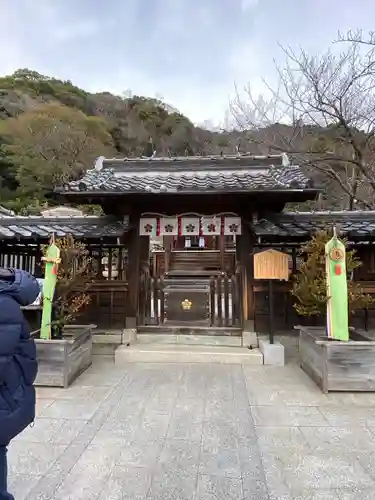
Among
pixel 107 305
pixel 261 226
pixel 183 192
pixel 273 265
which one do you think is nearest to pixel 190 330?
pixel 107 305

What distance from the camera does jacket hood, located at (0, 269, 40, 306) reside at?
1.87 metres

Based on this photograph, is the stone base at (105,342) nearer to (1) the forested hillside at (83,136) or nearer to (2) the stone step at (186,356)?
(2) the stone step at (186,356)

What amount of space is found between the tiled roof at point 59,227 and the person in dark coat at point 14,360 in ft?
16.5

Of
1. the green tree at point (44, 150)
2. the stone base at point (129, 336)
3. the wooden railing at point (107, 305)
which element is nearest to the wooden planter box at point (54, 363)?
the stone base at point (129, 336)

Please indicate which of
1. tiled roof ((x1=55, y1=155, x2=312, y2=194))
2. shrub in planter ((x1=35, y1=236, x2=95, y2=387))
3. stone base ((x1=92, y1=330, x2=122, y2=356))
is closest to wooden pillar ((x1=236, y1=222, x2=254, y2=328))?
tiled roof ((x1=55, y1=155, x2=312, y2=194))

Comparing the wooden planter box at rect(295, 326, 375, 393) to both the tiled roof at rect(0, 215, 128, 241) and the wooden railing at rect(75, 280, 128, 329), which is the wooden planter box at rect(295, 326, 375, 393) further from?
the tiled roof at rect(0, 215, 128, 241)

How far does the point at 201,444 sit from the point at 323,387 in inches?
91.9

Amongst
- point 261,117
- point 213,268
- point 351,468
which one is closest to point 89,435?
point 351,468

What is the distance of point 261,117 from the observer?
1232 cm

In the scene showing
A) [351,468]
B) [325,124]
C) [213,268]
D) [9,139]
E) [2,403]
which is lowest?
[351,468]

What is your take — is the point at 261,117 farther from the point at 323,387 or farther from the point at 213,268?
the point at 323,387

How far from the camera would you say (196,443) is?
342cm

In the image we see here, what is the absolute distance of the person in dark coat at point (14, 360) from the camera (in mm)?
1810

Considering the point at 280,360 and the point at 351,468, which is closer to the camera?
the point at 351,468
